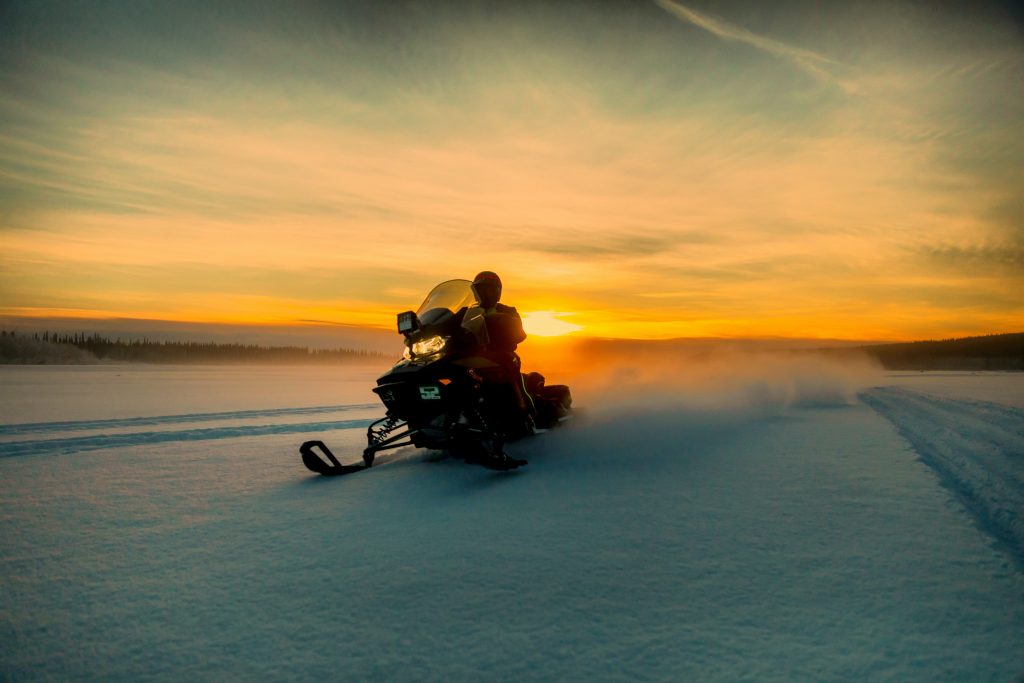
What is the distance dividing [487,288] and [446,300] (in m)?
0.60

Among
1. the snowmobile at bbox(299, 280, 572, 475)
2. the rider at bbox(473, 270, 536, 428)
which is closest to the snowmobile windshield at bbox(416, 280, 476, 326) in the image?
the snowmobile at bbox(299, 280, 572, 475)

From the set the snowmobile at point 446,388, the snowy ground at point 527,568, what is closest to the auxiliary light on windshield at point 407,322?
the snowmobile at point 446,388

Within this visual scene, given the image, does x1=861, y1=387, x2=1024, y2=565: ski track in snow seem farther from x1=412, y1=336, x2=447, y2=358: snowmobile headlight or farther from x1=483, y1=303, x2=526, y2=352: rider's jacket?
x1=412, y1=336, x2=447, y2=358: snowmobile headlight

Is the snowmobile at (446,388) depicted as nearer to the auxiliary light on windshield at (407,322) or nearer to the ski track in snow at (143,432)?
the auxiliary light on windshield at (407,322)

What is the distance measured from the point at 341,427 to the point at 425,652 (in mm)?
9720

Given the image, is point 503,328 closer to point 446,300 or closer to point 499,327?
point 499,327

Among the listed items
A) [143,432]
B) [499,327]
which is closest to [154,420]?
[143,432]

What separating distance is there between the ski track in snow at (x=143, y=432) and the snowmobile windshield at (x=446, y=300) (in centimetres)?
498

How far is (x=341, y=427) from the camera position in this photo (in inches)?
461

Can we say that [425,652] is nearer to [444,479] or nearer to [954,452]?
[444,479]

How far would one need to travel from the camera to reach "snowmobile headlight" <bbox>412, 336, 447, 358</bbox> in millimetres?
6824

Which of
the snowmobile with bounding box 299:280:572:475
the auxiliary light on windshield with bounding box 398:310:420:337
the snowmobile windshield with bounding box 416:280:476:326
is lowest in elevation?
the snowmobile with bounding box 299:280:572:475

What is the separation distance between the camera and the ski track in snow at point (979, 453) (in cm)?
443

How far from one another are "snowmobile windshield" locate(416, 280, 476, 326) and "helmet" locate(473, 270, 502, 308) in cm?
12
